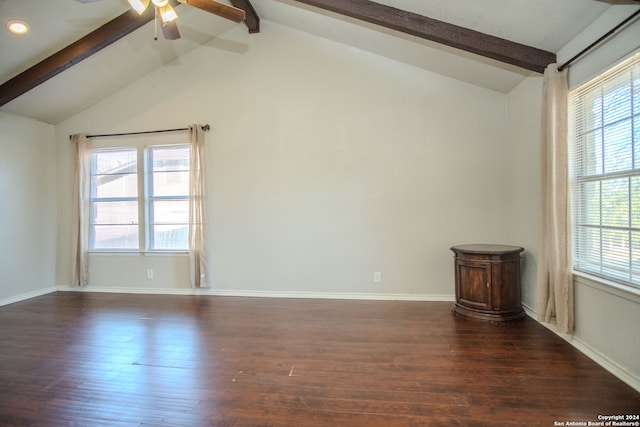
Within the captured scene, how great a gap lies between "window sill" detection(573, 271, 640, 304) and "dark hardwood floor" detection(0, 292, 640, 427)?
582 millimetres

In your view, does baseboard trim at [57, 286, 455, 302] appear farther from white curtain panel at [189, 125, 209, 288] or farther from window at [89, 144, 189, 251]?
window at [89, 144, 189, 251]

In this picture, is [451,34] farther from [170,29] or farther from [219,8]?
[170,29]

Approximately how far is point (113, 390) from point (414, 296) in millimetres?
3309

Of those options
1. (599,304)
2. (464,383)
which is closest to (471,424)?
(464,383)

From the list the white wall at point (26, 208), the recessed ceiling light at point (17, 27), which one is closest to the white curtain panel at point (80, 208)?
the white wall at point (26, 208)

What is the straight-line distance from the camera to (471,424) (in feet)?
5.68

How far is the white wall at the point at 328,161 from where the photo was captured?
397cm

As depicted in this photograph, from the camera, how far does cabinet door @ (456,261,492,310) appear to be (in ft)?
10.7

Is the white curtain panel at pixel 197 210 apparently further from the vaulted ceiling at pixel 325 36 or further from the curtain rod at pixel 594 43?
the curtain rod at pixel 594 43

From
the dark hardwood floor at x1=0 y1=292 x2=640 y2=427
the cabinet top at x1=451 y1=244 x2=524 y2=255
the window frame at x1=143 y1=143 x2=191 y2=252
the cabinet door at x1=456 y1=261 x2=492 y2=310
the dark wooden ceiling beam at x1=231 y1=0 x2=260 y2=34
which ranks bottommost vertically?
the dark hardwood floor at x1=0 y1=292 x2=640 y2=427

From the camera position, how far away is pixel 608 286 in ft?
7.47

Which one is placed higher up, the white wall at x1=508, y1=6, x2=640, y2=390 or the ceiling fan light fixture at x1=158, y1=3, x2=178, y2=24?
the ceiling fan light fixture at x1=158, y1=3, x2=178, y2=24

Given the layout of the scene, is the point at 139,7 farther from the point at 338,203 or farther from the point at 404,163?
the point at 404,163

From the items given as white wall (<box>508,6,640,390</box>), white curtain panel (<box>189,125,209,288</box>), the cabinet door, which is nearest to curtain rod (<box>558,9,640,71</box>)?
white wall (<box>508,6,640,390</box>)
